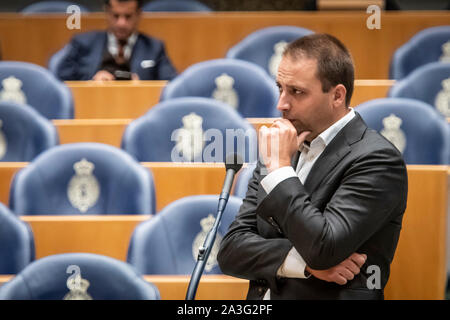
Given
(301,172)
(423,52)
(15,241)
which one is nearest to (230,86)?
(423,52)

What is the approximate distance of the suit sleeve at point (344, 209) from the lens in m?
0.53

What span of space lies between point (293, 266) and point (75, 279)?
0.25m

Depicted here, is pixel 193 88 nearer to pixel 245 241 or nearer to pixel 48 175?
pixel 48 175

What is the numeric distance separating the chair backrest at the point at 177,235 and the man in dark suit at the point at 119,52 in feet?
1.92

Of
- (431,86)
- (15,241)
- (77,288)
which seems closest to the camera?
(77,288)

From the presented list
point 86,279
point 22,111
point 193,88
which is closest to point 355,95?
point 193,88

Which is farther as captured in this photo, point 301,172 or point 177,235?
point 177,235

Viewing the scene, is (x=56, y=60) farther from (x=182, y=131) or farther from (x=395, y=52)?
(x=395, y=52)

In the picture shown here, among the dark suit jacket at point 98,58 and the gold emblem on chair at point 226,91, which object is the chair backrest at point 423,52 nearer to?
the gold emblem on chair at point 226,91

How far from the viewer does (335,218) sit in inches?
21.1

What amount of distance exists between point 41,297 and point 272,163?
0.94ft

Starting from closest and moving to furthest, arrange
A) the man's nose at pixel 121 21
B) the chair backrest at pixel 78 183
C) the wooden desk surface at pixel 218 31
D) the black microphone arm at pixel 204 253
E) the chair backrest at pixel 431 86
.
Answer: the black microphone arm at pixel 204 253 → the chair backrest at pixel 78 183 → the chair backrest at pixel 431 86 → the man's nose at pixel 121 21 → the wooden desk surface at pixel 218 31

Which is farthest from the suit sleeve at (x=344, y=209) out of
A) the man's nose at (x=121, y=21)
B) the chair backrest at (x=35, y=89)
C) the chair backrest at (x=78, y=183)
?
the man's nose at (x=121, y=21)

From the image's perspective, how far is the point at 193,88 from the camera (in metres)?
1.30
